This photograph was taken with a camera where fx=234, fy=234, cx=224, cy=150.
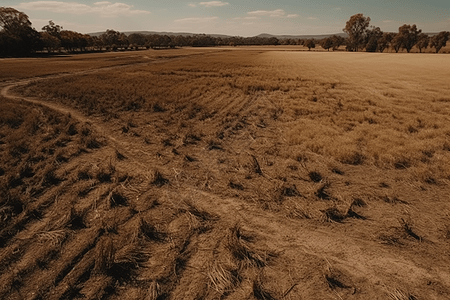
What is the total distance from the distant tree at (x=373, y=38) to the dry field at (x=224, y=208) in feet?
390

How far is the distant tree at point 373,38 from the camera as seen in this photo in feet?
352

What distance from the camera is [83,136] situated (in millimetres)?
10766

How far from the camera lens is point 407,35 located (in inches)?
3917

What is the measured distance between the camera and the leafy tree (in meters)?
99.2

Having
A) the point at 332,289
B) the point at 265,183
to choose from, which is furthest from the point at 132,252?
the point at 265,183

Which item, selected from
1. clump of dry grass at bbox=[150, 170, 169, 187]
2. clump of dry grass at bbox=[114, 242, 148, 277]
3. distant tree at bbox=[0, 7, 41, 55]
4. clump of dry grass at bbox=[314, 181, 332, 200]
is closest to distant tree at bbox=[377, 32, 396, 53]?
clump of dry grass at bbox=[314, 181, 332, 200]

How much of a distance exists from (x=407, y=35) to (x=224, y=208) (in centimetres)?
13139

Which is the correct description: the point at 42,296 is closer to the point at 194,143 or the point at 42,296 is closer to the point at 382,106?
the point at 194,143

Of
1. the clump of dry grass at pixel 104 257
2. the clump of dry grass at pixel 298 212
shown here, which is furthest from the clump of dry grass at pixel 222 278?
the clump of dry grass at pixel 298 212

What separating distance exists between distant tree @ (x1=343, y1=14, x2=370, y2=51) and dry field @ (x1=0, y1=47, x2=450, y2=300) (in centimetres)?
12207

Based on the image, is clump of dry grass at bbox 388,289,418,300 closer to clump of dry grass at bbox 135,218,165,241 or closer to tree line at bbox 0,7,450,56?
clump of dry grass at bbox 135,218,165,241

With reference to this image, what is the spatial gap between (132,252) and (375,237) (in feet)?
16.7

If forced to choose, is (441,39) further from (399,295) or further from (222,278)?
(222,278)

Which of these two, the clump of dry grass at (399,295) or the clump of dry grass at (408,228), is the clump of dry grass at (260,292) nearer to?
the clump of dry grass at (399,295)
